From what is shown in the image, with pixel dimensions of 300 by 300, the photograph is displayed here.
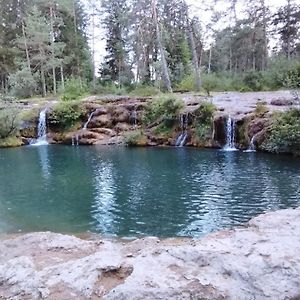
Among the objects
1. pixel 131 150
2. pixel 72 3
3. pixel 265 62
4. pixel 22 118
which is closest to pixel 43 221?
pixel 131 150

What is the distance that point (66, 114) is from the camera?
27156 mm

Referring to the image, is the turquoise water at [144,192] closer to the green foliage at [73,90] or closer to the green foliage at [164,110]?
the green foliage at [164,110]

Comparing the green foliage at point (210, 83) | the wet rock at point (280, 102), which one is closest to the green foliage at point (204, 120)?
the wet rock at point (280, 102)

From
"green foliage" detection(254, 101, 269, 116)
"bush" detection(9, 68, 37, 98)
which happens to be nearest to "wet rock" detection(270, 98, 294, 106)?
"green foliage" detection(254, 101, 269, 116)

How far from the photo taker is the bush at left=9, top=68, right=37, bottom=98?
121ft

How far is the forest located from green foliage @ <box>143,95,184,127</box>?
22.6ft

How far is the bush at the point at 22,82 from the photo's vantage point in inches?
1455

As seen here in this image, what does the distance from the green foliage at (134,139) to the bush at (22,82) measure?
1729 centimetres

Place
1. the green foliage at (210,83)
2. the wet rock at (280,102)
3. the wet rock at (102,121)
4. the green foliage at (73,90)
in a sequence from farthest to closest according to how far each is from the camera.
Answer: the green foliage at (73,90), the green foliage at (210,83), the wet rock at (102,121), the wet rock at (280,102)

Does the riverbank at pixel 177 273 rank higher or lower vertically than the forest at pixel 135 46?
lower

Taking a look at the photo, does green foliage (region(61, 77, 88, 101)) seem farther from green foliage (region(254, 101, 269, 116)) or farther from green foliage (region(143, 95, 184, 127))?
green foliage (region(254, 101, 269, 116))

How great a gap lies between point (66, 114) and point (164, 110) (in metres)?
7.15

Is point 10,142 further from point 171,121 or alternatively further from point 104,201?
point 104,201

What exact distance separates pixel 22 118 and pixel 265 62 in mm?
24965
